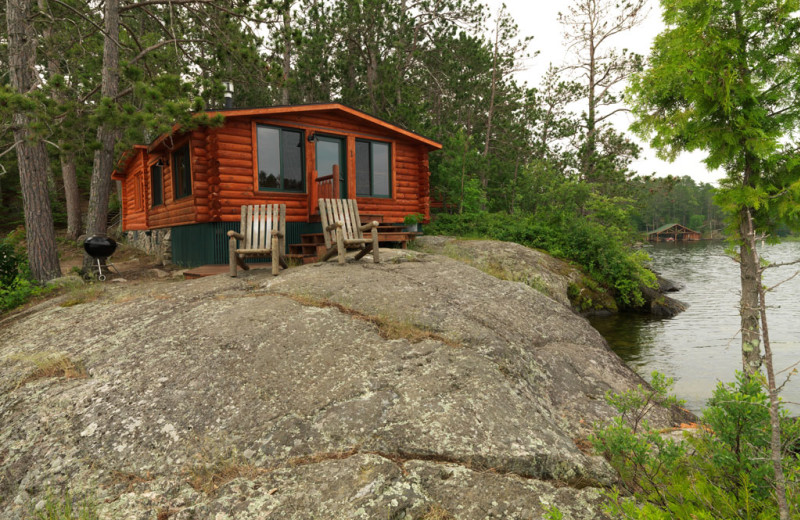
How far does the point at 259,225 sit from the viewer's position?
295 inches

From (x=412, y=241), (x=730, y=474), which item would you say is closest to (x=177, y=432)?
(x=730, y=474)

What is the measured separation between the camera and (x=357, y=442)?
2783mm

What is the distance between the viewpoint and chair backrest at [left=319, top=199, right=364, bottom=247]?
304 inches

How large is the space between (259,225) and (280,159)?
306cm

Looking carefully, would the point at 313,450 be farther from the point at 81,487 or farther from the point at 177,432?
the point at 81,487

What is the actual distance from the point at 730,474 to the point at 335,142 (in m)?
10.2

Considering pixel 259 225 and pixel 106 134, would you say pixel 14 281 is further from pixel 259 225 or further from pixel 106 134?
pixel 259 225

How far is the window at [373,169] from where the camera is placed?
441 inches

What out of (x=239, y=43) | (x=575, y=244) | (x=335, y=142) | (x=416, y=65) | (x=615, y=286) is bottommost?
(x=615, y=286)

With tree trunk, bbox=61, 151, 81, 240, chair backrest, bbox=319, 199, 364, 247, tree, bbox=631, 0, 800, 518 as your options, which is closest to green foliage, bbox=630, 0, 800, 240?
tree, bbox=631, 0, 800, 518

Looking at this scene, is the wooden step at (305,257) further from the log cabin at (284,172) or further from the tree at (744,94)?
the tree at (744,94)

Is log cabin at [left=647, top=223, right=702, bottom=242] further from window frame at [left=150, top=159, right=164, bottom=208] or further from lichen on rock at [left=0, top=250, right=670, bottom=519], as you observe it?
lichen on rock at [left=0, top=250, right=670, bottom=519]

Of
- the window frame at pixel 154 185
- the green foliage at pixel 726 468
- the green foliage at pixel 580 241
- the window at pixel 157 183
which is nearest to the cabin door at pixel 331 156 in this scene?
the green foliage at pixel 580 241

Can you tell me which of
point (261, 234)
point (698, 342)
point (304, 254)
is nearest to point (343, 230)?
point (261, 234)
